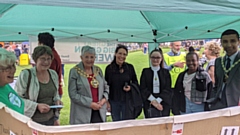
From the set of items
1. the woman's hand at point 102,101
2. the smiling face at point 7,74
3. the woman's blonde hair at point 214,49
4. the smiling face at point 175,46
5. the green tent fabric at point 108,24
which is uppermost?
the green tent fabric at point 108,24

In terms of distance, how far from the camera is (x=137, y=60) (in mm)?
13438

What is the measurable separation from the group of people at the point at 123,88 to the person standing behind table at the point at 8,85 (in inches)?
19.9

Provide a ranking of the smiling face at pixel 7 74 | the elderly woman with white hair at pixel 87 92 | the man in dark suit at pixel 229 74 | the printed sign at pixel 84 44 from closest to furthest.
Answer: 1. the smiling face at pixel 7 74
2. the elderly woman with white hair at pixel 87 92
3. the man in dark suit at pixel 229 74
4. the printed sign at pixel 84 44

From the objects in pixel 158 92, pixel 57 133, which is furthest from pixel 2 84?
pixel 158 92

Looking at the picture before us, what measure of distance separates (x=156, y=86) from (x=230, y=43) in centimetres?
96

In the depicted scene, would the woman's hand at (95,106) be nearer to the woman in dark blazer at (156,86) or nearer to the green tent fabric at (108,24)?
the woman in dark blazer at (156,86)

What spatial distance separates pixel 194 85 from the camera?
304 centimetres

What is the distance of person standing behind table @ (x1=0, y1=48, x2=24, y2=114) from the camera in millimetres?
1572

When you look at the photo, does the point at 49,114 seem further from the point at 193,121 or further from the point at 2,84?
the point at 193,121

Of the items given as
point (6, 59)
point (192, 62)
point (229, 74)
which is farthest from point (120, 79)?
point (6, 59)

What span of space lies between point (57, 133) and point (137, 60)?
486 inches

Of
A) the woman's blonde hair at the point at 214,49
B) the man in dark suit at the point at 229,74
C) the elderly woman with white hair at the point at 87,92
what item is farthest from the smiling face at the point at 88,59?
the woman's blonde hair at the point at 214,49

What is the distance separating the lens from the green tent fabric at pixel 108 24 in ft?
12.7

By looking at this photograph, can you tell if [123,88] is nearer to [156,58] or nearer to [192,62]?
[156,58]
